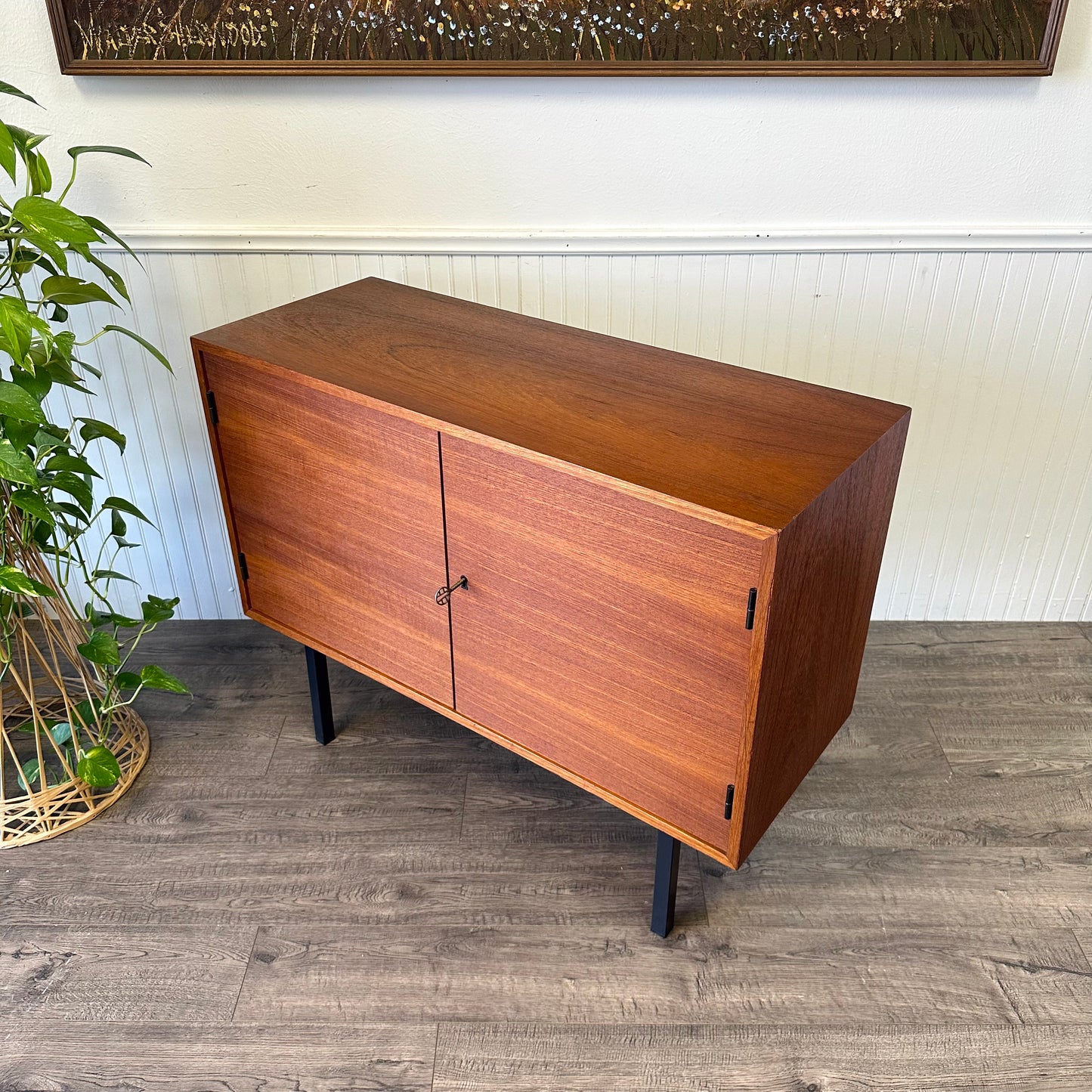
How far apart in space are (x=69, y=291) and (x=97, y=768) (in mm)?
789

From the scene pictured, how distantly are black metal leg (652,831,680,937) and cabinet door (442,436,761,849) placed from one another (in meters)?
0.14

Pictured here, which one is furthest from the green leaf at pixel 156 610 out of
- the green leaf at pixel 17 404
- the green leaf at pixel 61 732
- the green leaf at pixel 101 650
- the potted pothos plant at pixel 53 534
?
the green leaf at pixel 17 404

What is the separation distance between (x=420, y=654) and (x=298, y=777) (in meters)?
0.52

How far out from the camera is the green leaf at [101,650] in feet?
5.55

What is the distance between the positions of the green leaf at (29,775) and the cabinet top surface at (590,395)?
0.84m

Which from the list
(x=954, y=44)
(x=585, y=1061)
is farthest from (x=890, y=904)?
(x=954, y=44)

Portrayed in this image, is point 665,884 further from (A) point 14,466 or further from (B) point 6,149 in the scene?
(B) point 6,149

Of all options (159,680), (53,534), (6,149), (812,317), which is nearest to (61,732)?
(159,680)

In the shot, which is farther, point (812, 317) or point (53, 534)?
point (812, 317)

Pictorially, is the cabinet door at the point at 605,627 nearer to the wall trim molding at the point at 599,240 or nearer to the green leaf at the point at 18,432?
the green leaf at the point at 18,432

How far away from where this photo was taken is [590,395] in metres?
1.37

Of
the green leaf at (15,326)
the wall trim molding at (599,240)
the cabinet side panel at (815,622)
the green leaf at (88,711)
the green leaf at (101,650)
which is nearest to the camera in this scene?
the cabinet side panel at (815,622)

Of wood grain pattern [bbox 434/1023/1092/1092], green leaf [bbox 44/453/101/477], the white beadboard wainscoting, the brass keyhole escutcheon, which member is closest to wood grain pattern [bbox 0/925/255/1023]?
wood grain pattern [bbox 434/1023/1092/1092]

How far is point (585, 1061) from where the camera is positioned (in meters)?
1.37
